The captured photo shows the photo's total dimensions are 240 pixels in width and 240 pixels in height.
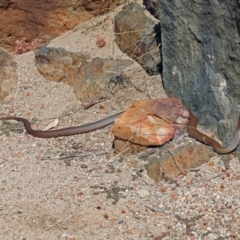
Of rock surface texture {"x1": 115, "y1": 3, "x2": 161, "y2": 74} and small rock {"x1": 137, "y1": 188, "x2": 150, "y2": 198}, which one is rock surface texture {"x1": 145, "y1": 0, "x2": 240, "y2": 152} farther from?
small rock {"x1": 137, "y1": 188, "x2": 150, "y2": 198}

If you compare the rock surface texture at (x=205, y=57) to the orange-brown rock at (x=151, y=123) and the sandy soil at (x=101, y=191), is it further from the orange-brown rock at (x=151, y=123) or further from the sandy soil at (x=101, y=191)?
the sandy soil at (x=101, y=191)

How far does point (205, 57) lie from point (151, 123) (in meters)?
0.63

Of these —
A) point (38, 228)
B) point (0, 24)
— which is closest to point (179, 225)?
point (38, 228)

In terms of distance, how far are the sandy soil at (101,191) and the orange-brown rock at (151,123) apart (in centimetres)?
15

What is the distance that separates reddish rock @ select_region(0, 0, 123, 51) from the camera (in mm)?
6965

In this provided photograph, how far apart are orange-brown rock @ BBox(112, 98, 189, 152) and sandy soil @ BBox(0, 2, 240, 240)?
152mm

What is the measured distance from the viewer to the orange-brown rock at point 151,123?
5.19 m

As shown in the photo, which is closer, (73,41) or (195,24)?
(195,24)

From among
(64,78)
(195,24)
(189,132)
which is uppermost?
(195,24)

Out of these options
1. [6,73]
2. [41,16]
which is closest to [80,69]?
[6,73]

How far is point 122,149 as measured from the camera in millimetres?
5273

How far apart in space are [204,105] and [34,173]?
1.38 meters

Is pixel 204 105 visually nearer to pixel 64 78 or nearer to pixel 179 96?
pixel 179 96

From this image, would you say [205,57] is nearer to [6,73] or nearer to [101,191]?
[101,191]
